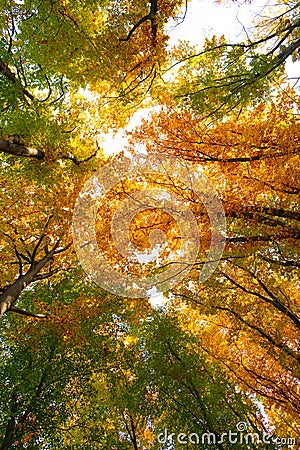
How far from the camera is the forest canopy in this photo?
436 centimetres

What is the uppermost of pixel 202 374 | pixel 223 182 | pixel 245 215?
pixel 223 182

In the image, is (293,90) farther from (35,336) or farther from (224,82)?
(35,336)

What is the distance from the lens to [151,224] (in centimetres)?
528

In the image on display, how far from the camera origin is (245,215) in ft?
13.6

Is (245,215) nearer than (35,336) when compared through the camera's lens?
Yes

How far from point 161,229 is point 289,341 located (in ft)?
Answer: 12.1

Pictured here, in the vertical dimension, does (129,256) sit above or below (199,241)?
above

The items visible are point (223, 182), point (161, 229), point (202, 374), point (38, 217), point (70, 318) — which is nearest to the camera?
point (223, 182)

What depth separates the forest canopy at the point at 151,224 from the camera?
4359mm

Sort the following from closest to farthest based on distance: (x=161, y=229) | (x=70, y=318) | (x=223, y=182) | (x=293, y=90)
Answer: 1. (x=293, y=90)
2. (x=223, y=182)
3. (x=161, y=229)
4. (x=70, y=318)

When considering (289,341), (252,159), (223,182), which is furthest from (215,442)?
(252,159)

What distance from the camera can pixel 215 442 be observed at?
561 centimetres

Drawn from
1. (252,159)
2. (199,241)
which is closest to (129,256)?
(199,241)

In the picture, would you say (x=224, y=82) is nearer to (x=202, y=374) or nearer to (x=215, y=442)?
(x=202, y=374)
